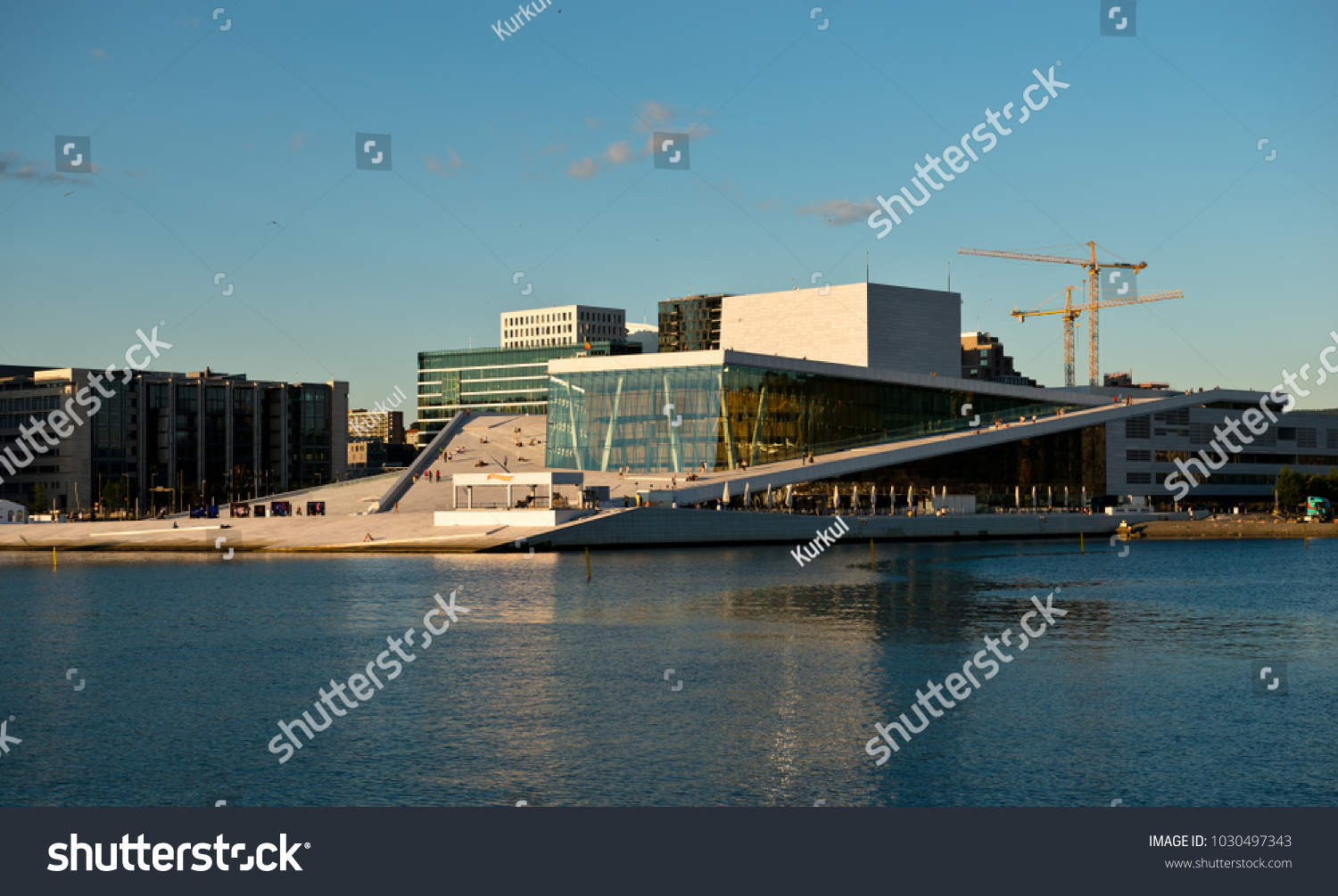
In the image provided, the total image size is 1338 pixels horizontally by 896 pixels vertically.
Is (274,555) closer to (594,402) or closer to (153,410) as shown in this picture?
(594,402)

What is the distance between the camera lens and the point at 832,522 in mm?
97375

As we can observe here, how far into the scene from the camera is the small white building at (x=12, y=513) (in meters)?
124

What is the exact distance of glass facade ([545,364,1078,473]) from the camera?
10569 cm

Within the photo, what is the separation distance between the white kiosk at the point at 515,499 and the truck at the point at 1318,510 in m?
74.9

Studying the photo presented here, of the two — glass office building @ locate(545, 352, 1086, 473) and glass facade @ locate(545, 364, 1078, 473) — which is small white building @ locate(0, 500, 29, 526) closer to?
glass facade @ locate(545, 364, 1078, 473)

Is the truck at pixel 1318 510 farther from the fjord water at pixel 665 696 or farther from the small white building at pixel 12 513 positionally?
the small white building at pixel 12 513

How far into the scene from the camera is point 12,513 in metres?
126

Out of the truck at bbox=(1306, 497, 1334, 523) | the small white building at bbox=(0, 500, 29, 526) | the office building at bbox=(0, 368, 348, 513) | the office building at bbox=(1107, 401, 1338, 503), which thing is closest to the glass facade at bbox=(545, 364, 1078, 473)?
the office building at bbox=(1107, 401, 1338, 503)

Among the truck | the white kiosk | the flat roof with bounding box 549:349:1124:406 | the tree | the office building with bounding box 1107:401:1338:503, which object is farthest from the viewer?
the tree

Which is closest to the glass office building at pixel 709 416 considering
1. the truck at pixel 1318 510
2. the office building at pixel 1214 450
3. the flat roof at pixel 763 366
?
the flat roof at pixel 763 366

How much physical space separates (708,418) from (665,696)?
78.1m

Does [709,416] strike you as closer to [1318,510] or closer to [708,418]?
[708,418]

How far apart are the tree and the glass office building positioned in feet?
125

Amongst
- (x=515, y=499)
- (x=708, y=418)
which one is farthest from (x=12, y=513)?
(x=708, y=418)
